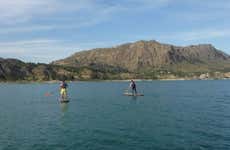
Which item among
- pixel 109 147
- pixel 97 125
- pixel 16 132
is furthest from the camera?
pixel 97 125

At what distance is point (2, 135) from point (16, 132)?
2.03 metres

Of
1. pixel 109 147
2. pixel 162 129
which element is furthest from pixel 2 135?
pixel 162 129

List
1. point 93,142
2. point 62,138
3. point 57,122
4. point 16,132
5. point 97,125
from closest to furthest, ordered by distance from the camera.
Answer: point 93,142 < point 62,138 < point 16,132 < point 97,125 < point 57,122

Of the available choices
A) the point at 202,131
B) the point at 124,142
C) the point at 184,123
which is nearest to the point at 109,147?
the point at 124,142

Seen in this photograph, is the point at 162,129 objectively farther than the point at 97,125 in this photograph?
No

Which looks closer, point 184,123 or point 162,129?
point 162,129

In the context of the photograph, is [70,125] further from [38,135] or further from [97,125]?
[38,135]

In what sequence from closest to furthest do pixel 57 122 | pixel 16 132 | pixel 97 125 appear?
1. pixel 16 132
2. pixel 97 125
3. pixel 57 122

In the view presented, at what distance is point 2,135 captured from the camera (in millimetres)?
36531

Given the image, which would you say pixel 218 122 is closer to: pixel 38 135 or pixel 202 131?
pixel 202 131

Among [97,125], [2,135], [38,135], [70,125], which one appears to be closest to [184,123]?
[97,125]

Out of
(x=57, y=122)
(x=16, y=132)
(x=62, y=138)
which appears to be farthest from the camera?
(x=57, y=122)

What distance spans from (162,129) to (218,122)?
1031 centimetres

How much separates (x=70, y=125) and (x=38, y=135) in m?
7.31
